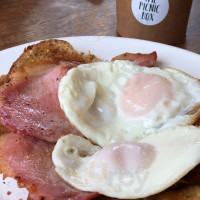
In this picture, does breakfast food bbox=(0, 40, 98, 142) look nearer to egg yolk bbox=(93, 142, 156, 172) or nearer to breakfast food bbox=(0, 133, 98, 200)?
breakfast food bbox=(0, 133, 98, 200)

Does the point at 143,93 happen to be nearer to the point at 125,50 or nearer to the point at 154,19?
the point at 125,50

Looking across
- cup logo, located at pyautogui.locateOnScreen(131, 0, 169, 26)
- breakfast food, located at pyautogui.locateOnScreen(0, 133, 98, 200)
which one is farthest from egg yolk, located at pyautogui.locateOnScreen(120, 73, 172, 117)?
cup logo, located at pyautogui.locateOnScreen(131, 0, 169, 26)

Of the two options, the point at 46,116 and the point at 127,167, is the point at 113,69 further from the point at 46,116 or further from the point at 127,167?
the point at 127,167

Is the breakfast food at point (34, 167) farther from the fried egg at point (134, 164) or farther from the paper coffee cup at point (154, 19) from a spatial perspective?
the paper coffee cup at point (154, 19)

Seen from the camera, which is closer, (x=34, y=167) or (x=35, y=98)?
(x=34, y=167)

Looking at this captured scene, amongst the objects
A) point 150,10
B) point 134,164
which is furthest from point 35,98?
point 150,10

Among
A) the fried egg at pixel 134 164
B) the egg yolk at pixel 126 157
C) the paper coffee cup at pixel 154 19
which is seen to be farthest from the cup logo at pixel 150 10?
the egg yolk at pixel 126 157
